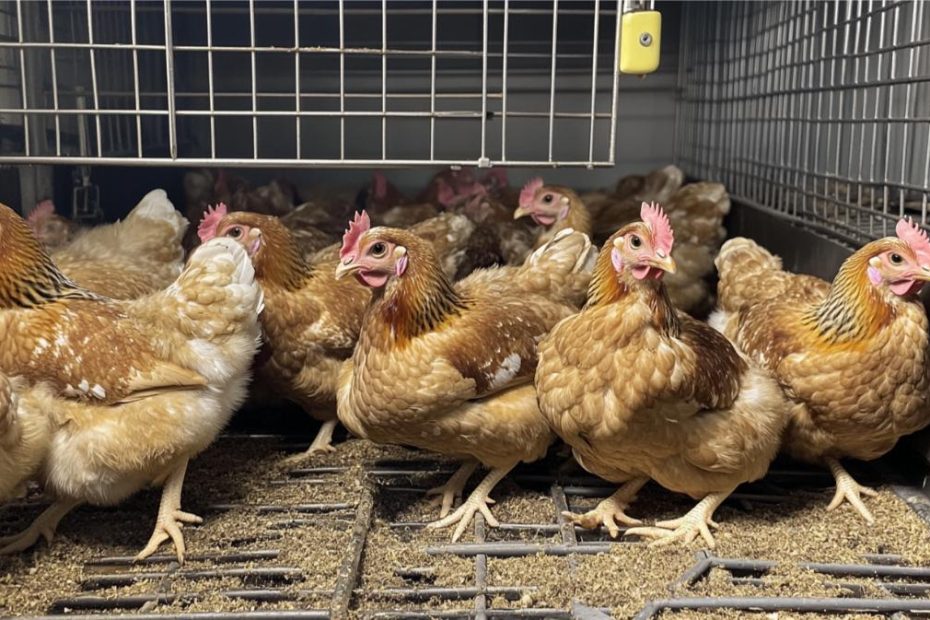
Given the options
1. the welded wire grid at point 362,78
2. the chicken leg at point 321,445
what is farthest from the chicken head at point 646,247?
the welded wire grid at point 362,78

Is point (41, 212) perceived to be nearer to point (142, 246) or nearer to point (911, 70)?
point (142, 246)

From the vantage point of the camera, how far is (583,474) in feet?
7.66

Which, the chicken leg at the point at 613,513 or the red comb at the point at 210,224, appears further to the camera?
the red comb at the point at 210,224

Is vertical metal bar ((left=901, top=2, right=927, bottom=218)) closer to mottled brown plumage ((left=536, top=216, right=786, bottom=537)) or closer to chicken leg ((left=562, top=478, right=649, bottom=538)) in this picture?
mottled brown plumage ((left=536, top=216, right=786, bottom=537))

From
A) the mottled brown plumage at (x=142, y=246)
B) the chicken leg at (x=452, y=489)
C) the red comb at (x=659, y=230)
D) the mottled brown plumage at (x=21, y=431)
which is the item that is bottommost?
the chicken leg at (x=452, y=489)

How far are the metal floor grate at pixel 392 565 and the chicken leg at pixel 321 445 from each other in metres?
0.10

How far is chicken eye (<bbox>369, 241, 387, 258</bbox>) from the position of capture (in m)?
2.09

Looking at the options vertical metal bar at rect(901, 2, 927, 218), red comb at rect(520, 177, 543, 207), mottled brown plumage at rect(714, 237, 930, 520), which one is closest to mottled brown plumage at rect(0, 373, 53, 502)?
mottled brown plumage at rect(714, 237, 930, 520)

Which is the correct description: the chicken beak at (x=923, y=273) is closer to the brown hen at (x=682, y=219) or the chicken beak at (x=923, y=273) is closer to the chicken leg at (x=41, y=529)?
the brown hen at (x=682, y=219)

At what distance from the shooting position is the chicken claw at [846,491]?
206 centimetres

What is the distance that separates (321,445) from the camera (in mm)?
2494

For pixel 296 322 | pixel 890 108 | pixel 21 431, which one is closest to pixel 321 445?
pixel 296 322

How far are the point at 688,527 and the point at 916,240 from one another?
878 millimetres

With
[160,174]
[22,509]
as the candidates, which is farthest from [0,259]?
[160,174]
